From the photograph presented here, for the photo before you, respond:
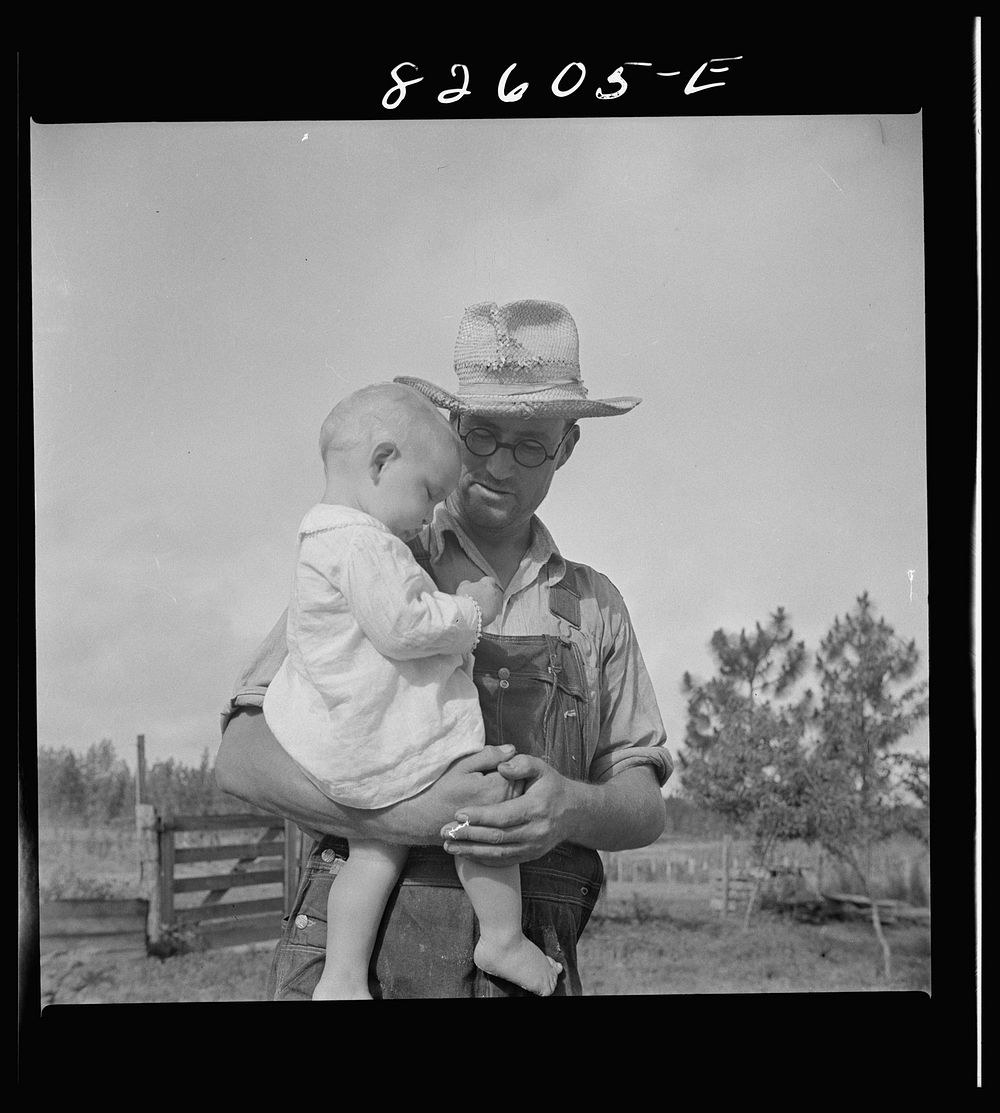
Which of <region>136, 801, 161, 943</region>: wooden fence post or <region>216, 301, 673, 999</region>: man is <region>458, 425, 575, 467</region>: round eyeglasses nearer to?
<region>216, 301, 673, 999</region>: man

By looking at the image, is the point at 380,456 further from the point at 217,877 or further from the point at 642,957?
the point at 642,957

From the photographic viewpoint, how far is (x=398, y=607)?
3.70m

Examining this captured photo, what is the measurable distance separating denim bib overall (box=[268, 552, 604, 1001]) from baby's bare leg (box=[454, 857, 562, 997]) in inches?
2.2

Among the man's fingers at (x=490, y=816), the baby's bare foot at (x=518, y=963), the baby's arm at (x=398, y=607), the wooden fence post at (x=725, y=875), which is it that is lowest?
the baby's bare foot at (x=518, y=963)

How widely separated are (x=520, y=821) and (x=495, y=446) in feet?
3.37

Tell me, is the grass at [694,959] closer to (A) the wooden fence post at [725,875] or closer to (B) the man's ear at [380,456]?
(A) the wooden fence post at [725,875]

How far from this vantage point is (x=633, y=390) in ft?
14.5

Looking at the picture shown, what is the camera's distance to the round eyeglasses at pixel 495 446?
414cm

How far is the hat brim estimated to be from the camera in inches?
161

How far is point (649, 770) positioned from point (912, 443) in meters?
1.26

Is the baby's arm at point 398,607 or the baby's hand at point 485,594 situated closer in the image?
the baby's arm at point 398,607

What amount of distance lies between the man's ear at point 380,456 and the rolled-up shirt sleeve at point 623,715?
2.67 feet

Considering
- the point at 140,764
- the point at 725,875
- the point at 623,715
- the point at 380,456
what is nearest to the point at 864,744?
the point at 725,875

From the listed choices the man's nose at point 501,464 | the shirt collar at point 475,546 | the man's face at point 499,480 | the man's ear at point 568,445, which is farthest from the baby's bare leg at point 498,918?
the man's ear at point 568,445
